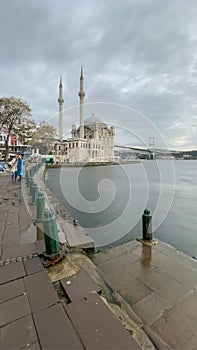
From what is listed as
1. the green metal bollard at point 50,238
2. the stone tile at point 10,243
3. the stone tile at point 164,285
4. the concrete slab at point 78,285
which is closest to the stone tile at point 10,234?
the stone tile at point 10,243

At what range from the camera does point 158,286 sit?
2.76 meters

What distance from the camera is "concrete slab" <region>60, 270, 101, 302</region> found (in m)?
2.04

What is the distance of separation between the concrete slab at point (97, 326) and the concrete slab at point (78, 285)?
0.10 metres

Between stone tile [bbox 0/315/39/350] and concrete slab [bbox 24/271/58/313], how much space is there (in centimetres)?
15

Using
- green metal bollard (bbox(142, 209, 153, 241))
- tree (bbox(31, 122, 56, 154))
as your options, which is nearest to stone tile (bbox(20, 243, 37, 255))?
green metal bollard (bbox(142, 209, 153, 241))

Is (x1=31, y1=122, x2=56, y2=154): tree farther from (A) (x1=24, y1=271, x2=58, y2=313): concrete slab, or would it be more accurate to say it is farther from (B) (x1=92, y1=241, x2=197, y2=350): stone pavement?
(A) (x1=24, y1=271, x2=58, y2=313): concrete slab

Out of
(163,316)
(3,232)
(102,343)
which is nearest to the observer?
(102,343)

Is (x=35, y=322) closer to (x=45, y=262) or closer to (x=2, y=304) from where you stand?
(x=2, y=304)

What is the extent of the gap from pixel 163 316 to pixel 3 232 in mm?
3078

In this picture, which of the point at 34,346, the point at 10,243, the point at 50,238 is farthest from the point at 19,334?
the point at 10,243

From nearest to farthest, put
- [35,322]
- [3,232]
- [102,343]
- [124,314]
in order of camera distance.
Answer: [102,343], [35,322], [124,314], [3,232]

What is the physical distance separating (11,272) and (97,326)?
1.30 m

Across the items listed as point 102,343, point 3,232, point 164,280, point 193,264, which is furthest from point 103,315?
point 3,232

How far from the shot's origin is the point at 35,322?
166 centimetres
